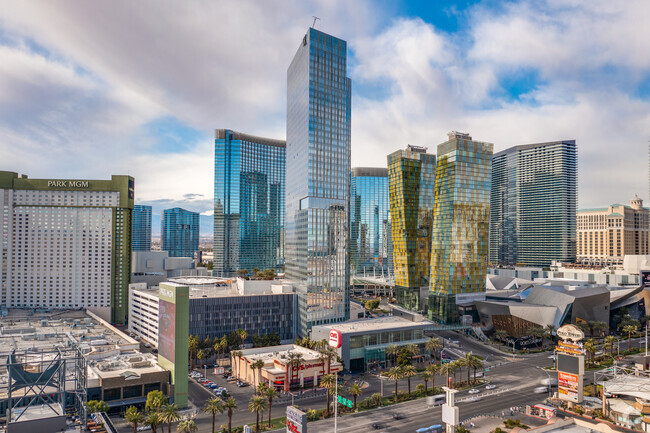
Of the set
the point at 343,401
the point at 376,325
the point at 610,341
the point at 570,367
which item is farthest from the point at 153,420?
the point at 610,341

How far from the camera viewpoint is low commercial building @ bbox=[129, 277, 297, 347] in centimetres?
14162

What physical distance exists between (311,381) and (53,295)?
442 feet

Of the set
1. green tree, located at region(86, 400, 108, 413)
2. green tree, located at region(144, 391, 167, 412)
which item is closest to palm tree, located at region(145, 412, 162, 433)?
green tree, located at region(144, 391, 167, 412)

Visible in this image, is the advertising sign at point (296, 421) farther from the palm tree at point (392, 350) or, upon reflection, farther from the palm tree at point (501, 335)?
the palm tree at point (501, 335)

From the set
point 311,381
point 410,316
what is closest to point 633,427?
point 311,381

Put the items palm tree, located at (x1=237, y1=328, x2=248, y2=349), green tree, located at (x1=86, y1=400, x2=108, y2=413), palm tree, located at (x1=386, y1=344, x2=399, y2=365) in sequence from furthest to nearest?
palm tree, located at (x1=237, y1=328, x2=248, y2=349), palm tree, located at (x1=386, y1=344, x2=399, y2=365), green tree, located at (x1=86, y1=400, x2=108, y2=413)

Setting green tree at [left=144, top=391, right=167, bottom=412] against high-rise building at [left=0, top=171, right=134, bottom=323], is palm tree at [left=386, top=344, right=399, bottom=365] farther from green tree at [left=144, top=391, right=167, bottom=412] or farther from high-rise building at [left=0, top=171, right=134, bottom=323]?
high-rise building at [left=0, top=171, right=134, bottom=323]

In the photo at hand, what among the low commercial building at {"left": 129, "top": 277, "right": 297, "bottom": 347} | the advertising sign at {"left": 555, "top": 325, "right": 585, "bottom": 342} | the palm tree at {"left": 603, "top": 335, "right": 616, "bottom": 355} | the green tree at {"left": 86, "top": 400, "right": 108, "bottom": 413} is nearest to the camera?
the green tree at {"left": 86, "top": 400, "right": 108, "bottom": 413}

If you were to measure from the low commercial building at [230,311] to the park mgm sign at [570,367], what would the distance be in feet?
273

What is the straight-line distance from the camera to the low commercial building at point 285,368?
10562 centimetres

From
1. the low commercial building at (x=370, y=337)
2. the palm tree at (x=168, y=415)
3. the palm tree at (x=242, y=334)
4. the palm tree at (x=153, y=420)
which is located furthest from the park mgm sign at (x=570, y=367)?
the palm tree at (x=242, y=334)

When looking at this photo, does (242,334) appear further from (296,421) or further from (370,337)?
(296,421)

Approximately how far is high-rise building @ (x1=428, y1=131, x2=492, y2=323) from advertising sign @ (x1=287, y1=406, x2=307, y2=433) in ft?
409

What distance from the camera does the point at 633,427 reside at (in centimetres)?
7900
